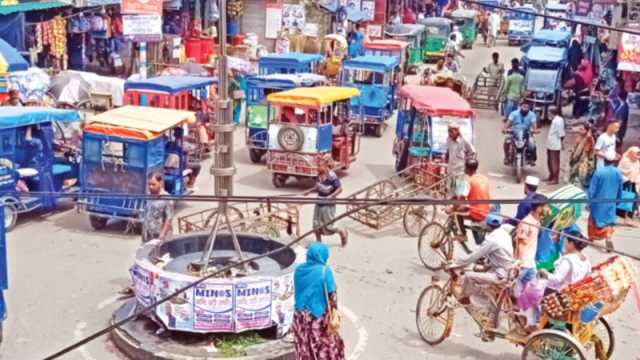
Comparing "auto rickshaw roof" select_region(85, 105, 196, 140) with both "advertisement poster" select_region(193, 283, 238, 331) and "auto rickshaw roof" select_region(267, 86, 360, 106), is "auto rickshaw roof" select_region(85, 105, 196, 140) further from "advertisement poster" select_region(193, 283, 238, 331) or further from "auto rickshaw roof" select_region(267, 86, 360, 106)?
"advertisement poster" select_region(193, 283, 238, 331)

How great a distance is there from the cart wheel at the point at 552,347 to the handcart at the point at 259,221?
14.0 ft

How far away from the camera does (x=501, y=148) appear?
70.6 ft

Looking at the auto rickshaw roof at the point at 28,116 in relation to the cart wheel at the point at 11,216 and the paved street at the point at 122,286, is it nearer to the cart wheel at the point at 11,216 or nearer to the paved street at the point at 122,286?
the cart wheel at the point at 11,216

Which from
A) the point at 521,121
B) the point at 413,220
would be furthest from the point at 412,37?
the point at 413,220

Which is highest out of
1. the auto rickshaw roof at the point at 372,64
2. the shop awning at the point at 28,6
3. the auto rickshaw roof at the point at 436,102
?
the shop awning at the point at 28,6

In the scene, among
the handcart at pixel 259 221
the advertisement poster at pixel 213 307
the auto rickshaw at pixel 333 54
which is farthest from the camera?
the auto rickshaw at pixel 333 54

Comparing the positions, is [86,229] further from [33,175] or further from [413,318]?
[413,318]

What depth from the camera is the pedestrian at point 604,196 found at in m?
12.8

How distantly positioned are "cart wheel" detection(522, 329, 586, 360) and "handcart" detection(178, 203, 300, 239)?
426 centimetres

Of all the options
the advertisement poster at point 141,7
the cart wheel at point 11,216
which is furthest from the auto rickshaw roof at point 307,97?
the advertisement poster at point 141,7

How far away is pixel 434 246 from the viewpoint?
1232cm

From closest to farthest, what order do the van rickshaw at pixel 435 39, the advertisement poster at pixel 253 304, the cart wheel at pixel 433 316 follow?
the advertisement poster at pixel 253 304 → the cart wheel at pixel 433 316 → the van rickshaw at pixel 435 39

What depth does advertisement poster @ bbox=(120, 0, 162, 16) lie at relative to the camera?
21.5 metres

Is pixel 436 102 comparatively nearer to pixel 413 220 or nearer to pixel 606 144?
pixel 606 144
